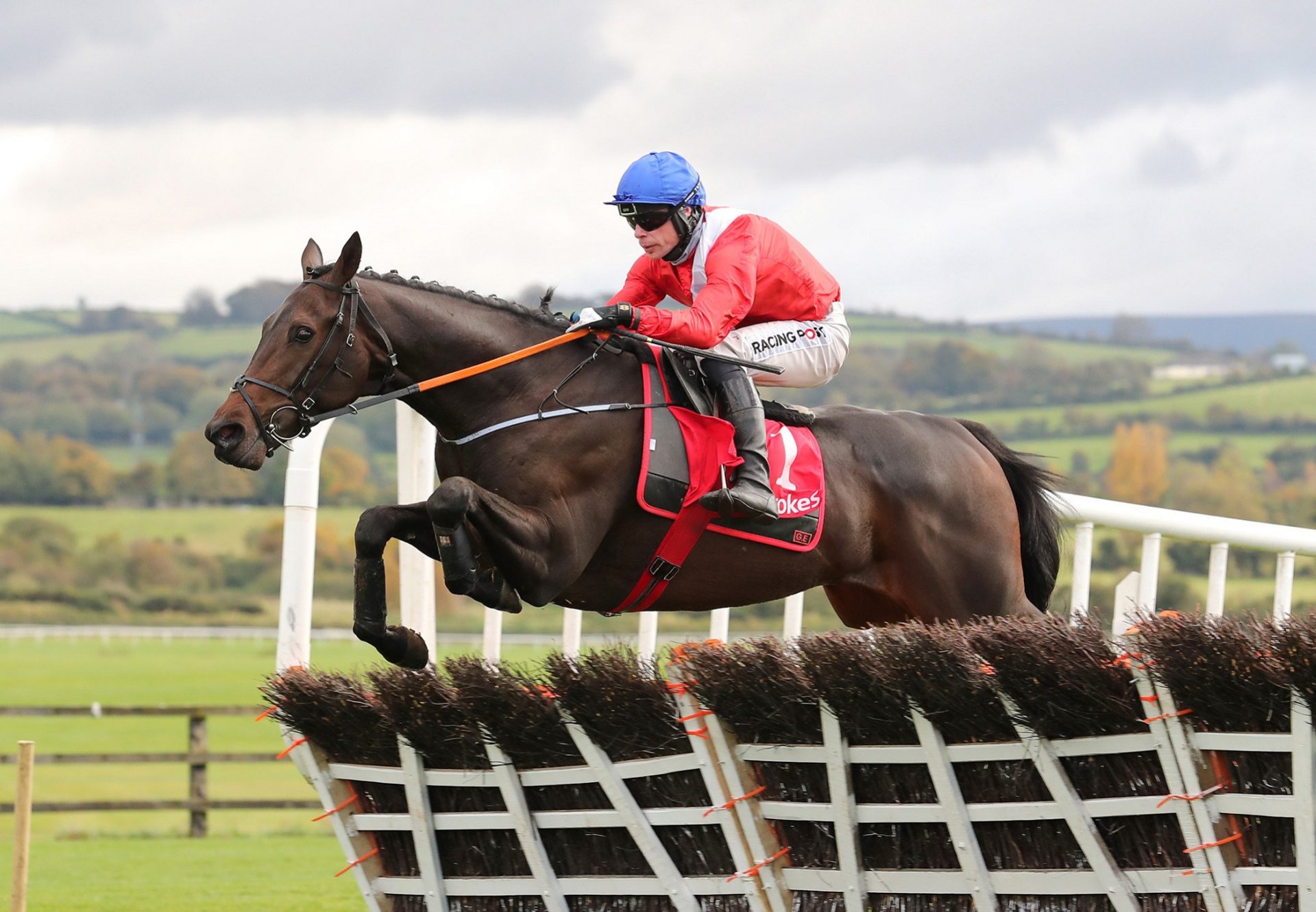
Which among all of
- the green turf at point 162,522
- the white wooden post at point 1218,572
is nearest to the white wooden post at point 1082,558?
the white wooden post at point 1218,572

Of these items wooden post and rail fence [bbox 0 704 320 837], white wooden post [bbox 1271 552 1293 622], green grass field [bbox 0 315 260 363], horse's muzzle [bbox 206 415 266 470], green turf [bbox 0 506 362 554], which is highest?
green grass field [bbox 0 315 260 363]

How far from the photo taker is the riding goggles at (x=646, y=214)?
5.20 m

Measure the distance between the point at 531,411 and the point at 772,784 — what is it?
5.38 feet

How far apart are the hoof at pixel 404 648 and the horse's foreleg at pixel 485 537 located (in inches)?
10.4

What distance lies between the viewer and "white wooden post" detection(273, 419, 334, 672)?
5598 mm

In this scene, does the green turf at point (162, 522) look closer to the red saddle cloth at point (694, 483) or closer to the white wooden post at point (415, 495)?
the white wooden post at point (415, 495)

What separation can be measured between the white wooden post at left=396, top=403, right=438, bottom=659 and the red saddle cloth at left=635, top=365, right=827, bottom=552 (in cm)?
105

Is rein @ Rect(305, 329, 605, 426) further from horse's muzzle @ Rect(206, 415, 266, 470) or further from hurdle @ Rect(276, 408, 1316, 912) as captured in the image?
hurdle @ Rect(276, 408, 1316, 912)

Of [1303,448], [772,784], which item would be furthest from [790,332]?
[1303,448]

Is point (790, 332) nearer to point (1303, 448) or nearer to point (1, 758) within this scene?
point (1, 758)

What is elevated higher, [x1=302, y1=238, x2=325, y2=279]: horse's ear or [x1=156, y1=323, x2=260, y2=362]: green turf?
[x1=156, y1=323, x2=260, y2=362]: green turf

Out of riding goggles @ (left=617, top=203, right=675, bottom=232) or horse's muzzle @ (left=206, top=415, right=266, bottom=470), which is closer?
horse's muzzle @ (left=206, top=415, right=266, bottom=470)

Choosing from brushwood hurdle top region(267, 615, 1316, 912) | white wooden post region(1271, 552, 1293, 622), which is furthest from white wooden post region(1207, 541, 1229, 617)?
brushwood hurdle top region(267, 615, 1316, 912)

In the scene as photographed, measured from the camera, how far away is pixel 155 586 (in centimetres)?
7344
